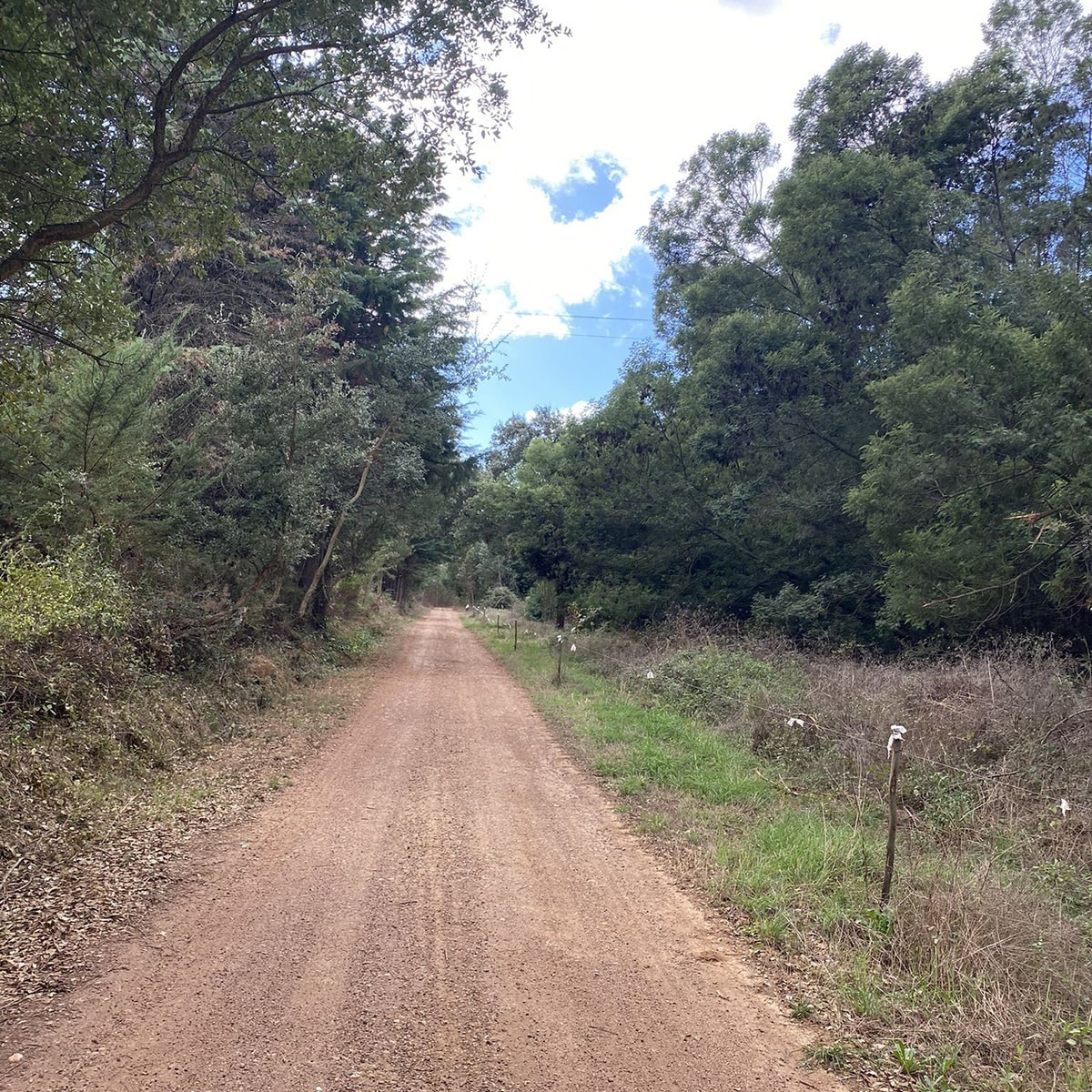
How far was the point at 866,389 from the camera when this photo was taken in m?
14.7

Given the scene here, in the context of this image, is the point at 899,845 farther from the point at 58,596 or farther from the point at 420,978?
the point at 58,596

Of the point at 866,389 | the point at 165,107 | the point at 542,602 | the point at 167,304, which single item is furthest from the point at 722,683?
the point at 542,602

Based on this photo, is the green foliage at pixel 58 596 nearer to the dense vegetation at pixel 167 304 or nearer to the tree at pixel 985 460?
the dense vegetation at pixel 167 304

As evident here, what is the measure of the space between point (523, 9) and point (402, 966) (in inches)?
302

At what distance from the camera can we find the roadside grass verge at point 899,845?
3260mm

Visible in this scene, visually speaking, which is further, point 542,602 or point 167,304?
point 542,602

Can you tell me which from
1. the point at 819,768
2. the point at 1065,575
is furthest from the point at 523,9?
the point at 1065,575

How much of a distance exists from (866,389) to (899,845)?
1158 centimetres

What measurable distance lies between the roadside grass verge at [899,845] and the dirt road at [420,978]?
446mm

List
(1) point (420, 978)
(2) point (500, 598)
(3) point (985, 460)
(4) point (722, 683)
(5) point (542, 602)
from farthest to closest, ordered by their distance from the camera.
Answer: (2) point (500, 598) → (5) point (542, 602) → (3) point (985, 460) → (4) point (722, 683) → (1) point (420, 978)

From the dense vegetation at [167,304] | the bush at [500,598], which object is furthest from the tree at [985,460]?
the bush at [500,598]

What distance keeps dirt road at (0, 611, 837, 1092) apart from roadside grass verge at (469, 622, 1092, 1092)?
0.45 m

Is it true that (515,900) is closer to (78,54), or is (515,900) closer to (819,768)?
(819,768)

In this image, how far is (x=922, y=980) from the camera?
11.9ft
